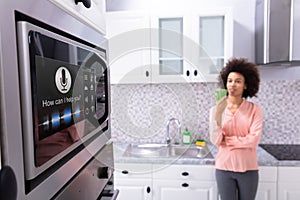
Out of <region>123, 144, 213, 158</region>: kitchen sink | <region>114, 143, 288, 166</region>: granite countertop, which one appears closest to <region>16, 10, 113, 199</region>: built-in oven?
<region>114, 143, 288, 166</region>: granite countertop

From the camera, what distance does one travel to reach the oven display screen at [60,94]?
0.40m

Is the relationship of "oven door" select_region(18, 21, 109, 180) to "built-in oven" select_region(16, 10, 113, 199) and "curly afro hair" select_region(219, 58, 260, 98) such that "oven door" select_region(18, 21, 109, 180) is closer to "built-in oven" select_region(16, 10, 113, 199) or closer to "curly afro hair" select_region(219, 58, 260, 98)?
"built-in oven" select_region(16, 10, 113, 199)

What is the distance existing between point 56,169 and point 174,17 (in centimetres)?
181

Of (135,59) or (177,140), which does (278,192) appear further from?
(135,59)

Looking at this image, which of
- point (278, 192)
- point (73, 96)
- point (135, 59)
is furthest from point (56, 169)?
point (278, 192)

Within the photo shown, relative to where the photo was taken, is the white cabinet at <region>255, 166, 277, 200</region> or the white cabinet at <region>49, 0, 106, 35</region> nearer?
the white cabinet at <region>49, 0, 106, 35</region>

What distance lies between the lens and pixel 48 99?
0.44 m

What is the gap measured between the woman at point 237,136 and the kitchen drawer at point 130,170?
530 mm

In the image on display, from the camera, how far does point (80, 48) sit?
583mm

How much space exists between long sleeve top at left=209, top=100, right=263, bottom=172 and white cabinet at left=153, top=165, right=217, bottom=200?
A: 0.58 ft

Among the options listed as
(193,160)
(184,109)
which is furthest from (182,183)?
(184,109)

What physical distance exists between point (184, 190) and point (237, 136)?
1.94 feet

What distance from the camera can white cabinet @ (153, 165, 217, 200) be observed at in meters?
1.91

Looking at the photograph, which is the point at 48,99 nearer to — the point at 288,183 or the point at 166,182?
the point at 166,182
